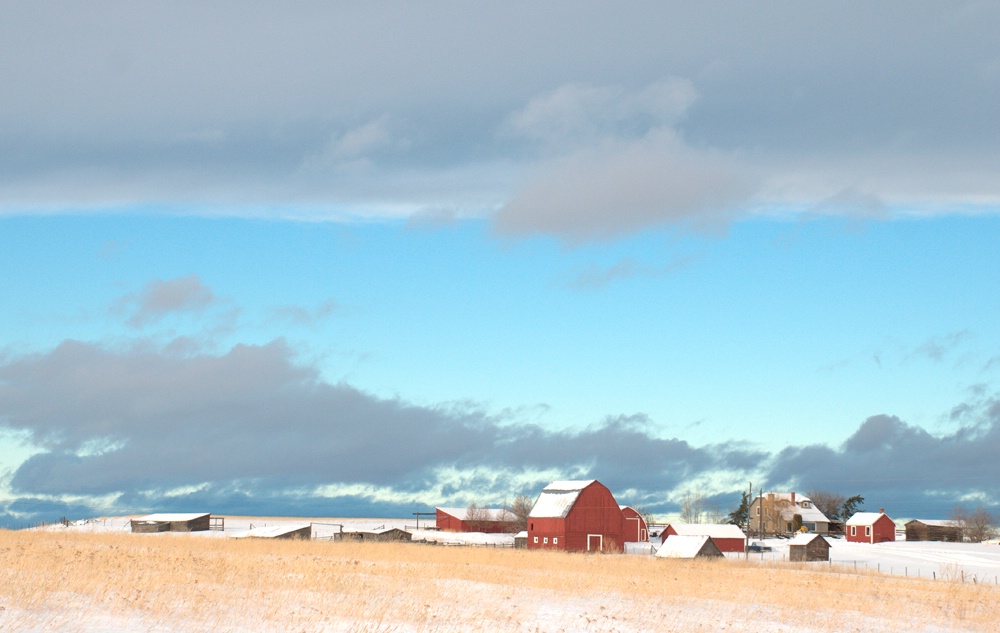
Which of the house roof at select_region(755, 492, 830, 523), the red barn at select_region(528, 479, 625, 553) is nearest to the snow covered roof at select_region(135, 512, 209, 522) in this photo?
the red barn at select_region(528, 479, 625, 553)

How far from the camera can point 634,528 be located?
329 ft

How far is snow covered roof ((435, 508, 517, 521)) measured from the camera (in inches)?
4456

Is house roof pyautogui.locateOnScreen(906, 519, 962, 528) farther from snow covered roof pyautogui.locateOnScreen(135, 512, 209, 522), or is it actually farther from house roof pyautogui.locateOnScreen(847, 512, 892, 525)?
snow covered roof pyautogui.locateOnScreen(135, 512, 209, 522)

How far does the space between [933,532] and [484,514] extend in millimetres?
60024

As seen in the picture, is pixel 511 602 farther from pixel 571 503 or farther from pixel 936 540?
Result: pixel 936 540

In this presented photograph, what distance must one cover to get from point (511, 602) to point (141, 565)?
9564 millimetres

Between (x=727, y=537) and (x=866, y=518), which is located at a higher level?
(x=866, y=518)

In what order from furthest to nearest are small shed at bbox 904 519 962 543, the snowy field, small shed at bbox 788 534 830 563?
1. small shed at bbox 904 519 962 543
2. small shed at bbox 788 534 830 563
3. the snowy field

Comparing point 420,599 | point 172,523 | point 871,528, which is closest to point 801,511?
point 871,528

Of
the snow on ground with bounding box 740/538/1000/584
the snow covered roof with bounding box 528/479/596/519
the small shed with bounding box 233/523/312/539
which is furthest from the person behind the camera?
the snow covered roof with bounding box 528/479/596/519

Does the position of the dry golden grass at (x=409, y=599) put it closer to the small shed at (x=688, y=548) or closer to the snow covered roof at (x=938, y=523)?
the small shed at (x=688, y=548)

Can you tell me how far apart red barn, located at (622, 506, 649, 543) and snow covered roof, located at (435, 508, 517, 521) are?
17637 mm

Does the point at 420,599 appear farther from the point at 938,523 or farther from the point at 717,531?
the point at 938,523

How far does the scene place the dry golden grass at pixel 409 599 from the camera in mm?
17484
